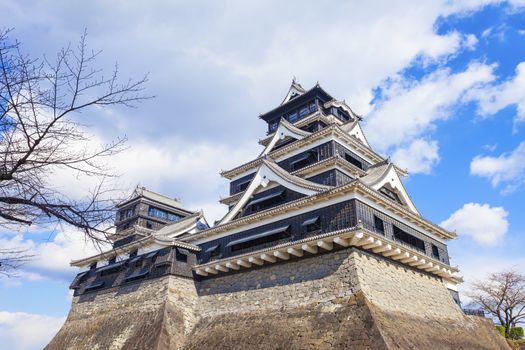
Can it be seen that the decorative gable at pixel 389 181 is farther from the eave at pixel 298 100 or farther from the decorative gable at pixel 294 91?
the decorative gable at pixel 294 91

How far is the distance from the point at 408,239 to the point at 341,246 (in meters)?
5.22

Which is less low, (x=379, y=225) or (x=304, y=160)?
(x=304, y=160)

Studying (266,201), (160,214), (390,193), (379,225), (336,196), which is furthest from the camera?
(160,214)

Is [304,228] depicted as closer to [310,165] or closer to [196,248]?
[310,165]

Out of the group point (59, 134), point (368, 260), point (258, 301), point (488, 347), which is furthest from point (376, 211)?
point (59, 134)

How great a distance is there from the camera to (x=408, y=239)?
17891 mm

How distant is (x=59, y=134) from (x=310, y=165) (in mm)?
16372

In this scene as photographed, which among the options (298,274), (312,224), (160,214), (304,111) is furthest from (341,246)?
(160,214)

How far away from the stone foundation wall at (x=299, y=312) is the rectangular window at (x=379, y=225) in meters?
1.25

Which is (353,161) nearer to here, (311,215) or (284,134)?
(284,134)

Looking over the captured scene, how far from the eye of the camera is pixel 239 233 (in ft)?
62.6

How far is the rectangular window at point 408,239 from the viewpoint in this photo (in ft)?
56.6

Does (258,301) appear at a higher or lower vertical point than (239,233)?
lower

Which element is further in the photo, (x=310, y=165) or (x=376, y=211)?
(x=310, y=165)
